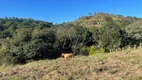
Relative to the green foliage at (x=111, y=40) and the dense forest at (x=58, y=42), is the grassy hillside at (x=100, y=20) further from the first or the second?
the green foliage at (x=111, y=40)

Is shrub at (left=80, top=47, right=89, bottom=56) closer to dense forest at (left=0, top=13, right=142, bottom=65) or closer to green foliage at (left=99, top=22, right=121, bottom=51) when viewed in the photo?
dense forest at (left=0, top=13, right=142, bottom=65)

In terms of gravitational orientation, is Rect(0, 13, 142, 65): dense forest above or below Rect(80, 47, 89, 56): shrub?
above

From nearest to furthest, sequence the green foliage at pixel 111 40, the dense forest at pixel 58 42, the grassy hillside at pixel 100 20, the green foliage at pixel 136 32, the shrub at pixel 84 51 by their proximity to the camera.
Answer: the dense forest at pixel 58 42
the shrub at pixel 84 51
the green foliage at pixel 111 40
the green foliage at pixel 136 32
the grassy hillside at pixel 100 20

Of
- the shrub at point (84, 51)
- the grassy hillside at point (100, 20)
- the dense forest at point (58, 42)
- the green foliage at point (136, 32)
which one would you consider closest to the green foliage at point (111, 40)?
the dense forest at point (58, 42)

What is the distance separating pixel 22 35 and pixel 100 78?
14.1 m

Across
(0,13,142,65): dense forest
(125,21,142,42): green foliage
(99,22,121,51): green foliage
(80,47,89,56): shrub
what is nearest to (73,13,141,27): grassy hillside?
(125,21,142,42): green foliage

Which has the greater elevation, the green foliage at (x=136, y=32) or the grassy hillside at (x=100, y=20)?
the grassy hillside at (x=100, y=20)

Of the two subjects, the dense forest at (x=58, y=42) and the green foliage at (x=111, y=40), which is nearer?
the dense forest at (x=58, y=42)

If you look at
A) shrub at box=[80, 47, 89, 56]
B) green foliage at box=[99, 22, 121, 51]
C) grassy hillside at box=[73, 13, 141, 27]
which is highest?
grassy hillside at box=[73, 13, 141, 27]

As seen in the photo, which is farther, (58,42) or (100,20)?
(100,20)

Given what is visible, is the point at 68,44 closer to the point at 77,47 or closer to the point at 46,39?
the point at 77,47

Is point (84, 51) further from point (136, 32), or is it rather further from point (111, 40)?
point (136, 32)

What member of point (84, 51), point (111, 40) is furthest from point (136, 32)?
point (84, 51)

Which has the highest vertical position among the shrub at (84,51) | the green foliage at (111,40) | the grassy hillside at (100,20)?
the grassy hillside at (100,20)
